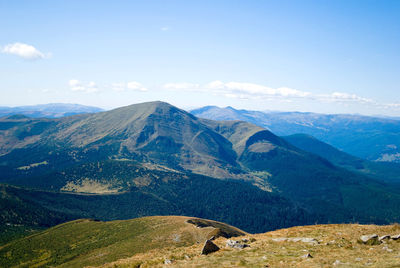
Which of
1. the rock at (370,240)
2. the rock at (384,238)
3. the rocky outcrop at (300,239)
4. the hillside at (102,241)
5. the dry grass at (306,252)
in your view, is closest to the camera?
the dry grass at (306,252)

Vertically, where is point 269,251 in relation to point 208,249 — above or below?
above

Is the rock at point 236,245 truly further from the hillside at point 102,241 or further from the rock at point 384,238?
the hillside at point 102,241

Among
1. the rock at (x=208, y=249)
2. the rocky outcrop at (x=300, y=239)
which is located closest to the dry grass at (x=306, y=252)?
the rocky outcrop at (x=300, y=239)

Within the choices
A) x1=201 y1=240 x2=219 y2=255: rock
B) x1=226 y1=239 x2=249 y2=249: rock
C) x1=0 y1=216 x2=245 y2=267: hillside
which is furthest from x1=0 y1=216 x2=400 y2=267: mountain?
x1=201 y1=240 x2=219 y2=255: rock

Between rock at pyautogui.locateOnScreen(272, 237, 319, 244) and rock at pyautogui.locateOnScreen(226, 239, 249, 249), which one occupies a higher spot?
rock at pyautogui.locateOnScreen(272, 237, 319, 244)

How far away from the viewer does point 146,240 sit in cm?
9062

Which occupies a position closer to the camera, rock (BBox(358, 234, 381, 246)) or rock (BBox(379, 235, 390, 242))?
rock (BBox(358, 234, 381, 246))

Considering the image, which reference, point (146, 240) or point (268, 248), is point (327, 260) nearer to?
point (268, 248)

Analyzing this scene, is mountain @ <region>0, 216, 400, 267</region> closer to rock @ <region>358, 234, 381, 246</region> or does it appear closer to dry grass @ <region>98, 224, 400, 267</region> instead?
dry grass @ <region>98, 224, 400, 267</region>

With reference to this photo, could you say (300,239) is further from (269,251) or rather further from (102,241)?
(102,241)

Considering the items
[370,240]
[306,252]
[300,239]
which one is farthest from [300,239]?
[370,240]

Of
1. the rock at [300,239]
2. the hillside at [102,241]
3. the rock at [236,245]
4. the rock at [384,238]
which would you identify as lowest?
the hillside at [102,241]

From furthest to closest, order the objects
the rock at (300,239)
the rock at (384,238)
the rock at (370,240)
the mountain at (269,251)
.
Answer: the rock at (300,239), the rock at (384,238), the rock at (370,240), the mountain at (269,251)

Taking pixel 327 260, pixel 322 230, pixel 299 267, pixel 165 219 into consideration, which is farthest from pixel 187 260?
pixel 165 219
